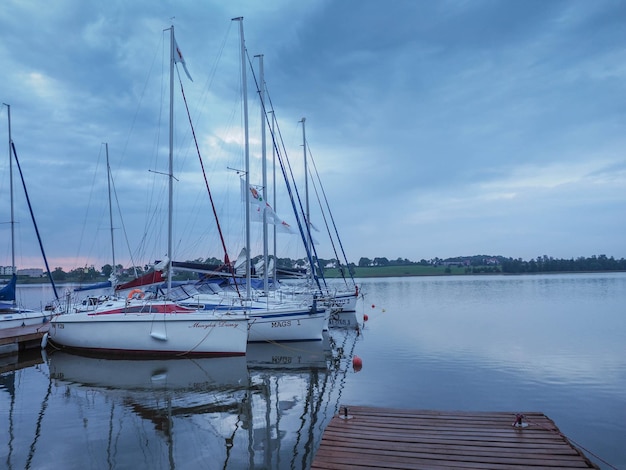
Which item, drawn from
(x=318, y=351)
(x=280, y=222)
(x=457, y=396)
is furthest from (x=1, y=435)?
(x=280, y=222)

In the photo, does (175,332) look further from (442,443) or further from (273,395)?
(442,443)

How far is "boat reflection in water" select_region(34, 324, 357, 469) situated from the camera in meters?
9.33

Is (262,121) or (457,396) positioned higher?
(262,121)

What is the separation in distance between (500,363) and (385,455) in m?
13.7

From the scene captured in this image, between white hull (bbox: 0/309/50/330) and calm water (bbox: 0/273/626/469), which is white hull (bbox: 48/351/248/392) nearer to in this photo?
calm water (bbox: 0/273/626/469)

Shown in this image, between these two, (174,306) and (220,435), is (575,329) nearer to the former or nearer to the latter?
(174,306)

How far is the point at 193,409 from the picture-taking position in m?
12.4

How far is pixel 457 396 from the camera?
533 inches

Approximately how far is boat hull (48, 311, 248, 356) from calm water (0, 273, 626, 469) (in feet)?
2.20

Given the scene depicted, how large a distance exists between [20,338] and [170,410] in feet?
45.8

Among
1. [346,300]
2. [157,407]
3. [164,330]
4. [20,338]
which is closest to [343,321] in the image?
[346,300]

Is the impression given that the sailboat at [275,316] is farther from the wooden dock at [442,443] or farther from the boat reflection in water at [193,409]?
the wooden dock at [442,443]

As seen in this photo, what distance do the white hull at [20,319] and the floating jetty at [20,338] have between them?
0.42m

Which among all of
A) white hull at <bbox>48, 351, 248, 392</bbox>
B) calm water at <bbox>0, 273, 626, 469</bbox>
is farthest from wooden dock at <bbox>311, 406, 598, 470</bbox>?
white hull at <bbox>48, 351, 248, 392</bbox>
